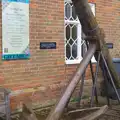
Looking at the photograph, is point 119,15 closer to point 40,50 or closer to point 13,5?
point 40,50

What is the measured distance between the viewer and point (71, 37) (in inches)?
320

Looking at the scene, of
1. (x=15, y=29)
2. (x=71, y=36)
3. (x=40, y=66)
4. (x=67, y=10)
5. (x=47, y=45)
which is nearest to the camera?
(x=15, y=29)

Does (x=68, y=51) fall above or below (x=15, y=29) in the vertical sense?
below

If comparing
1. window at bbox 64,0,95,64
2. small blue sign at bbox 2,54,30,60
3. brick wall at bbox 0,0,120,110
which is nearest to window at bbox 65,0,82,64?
window at bbox 64,0,95,64

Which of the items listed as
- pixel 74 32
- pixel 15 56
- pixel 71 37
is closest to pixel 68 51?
pixel 71 37

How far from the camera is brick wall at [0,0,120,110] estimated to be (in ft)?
22.1

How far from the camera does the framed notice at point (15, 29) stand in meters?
6.54

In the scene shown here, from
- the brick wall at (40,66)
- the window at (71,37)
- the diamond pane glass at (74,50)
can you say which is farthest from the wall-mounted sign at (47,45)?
the diamond pane glass at (74,50)

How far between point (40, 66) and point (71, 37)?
1.33 metres

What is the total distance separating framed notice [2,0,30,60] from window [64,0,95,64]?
1339mm

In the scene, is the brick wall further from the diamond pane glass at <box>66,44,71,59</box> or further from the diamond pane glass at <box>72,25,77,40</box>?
the diamond pane glass at <box>72,25,77,40</box>

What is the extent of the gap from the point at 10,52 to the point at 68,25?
1.96 metres

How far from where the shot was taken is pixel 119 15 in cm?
932

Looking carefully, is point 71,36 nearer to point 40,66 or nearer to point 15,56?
point 40,66
